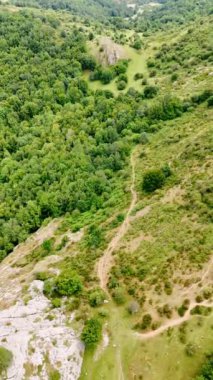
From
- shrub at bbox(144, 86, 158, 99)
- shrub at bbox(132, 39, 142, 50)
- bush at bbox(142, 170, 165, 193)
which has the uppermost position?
shrub at bbox(132, 39, 142, 50)

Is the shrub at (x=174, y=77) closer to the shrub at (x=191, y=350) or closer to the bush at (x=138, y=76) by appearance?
the bush at (x=138, y=76)

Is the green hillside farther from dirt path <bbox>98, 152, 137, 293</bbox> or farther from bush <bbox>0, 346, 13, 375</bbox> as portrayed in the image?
dirt path <bbox>98, 152, 137, 293</bbox>

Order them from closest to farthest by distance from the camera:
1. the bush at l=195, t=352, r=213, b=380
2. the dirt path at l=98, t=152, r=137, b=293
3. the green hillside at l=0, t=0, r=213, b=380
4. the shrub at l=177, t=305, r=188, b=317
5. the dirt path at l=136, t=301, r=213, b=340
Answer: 1. the bush at l=195, t=352, r=213, b=380
2. the green hillside at l=0, t=0, r=213, b=380
3. the dirt path at l=136, t=301, r=213, b=340
4. the shrub at l=177, t=305, r=188, b=317
5. the dirt path at l=98, t=152, r=137, b=293

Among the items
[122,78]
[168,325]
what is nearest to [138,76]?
[122,78]

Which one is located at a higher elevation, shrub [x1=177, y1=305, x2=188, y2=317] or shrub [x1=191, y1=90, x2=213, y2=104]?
shrub [x1=191, y1=90, x2=213, y2=104]

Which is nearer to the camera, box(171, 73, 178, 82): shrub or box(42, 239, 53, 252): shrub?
box(42, 239, 53, 252): shrub

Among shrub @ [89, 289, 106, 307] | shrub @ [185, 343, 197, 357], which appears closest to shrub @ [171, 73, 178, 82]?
shrub @ [89, 289, 106, 307]

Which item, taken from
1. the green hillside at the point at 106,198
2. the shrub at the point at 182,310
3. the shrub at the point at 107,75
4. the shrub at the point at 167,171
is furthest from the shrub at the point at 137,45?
the shrub at the point at 182,310
